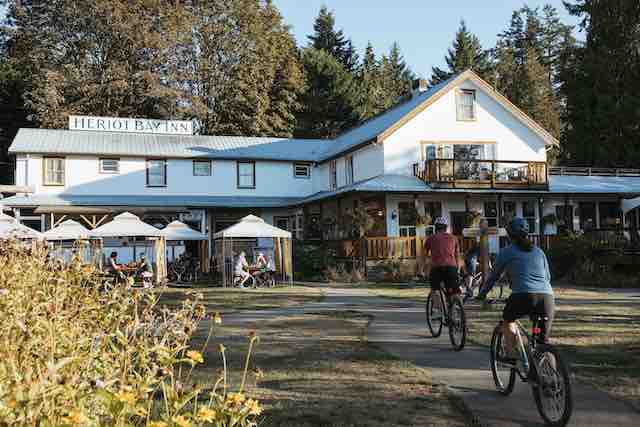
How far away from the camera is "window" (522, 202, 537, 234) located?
30.0 metres

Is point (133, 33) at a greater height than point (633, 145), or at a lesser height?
greater

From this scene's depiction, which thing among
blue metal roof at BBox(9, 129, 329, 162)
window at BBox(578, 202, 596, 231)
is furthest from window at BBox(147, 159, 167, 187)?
window at BBox(578, 202, 596, 231)

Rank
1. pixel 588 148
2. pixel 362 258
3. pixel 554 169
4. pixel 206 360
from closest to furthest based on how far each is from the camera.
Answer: pixel 206 360 → pixel 362 258 → pixel 554 169 → pixel 588 148

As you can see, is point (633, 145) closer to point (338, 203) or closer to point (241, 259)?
point (338, 203)

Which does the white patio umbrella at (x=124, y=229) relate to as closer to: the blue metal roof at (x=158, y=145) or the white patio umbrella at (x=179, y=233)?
the white patio umbrella at (x=179, y=233)

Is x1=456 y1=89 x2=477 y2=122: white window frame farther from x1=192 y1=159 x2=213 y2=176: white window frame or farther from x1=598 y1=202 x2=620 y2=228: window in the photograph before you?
x1=192 y1=159 x2=213 y2=176: white window frame

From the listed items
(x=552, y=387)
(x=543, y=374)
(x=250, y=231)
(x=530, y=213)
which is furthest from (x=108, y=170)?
(x=552, y=387)

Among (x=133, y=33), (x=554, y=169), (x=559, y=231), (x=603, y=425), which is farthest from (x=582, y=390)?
(x=133, y=33)

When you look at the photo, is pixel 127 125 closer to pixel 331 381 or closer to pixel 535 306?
pixel 331 381

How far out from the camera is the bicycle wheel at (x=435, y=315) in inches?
377

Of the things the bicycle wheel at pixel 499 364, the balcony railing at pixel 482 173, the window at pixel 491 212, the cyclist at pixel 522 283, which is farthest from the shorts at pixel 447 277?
the window at pixel 491 212

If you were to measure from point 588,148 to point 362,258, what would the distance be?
28.0 meters

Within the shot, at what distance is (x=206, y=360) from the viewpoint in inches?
321

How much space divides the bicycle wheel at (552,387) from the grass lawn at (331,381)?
744 mm
